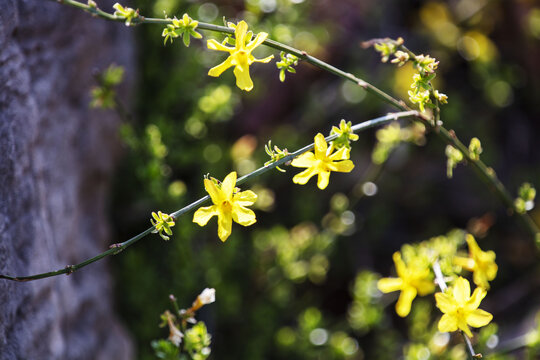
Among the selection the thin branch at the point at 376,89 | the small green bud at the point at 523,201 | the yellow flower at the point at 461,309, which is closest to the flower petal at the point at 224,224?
the thin branch at the point at 376,89

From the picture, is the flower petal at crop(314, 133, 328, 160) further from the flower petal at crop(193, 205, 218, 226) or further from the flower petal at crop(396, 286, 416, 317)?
the flower petal at crop(396, 286, 416, 317)

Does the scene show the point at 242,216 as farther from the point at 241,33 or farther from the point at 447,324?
the point at 447,324

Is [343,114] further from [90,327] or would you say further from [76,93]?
[90,327]

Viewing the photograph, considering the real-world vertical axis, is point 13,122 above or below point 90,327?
above

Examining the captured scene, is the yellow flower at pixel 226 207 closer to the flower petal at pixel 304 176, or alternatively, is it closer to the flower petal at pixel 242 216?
the flower petal at pixel 242 216

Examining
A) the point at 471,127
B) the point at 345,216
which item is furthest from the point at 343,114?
the point at 345,216

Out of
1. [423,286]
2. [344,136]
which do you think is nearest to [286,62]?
[344,136]
